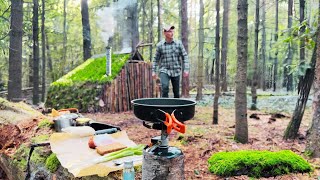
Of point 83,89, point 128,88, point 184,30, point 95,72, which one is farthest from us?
point 184,30

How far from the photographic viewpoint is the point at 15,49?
731cm

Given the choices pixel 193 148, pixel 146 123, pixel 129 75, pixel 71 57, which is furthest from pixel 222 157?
pixel 71 57

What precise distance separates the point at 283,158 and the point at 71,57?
27795 mm

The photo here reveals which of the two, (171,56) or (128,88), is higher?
(171,56)

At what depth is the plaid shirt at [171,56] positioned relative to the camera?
19.1 feet

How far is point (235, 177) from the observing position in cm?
295

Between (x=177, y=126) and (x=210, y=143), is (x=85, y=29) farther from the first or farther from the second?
(x=177, y=126)

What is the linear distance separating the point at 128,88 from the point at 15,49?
12.3ft

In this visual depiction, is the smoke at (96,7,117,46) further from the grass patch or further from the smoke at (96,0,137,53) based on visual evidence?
the grass patch

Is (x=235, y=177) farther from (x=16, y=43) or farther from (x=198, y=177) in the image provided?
(x=16, y=43)

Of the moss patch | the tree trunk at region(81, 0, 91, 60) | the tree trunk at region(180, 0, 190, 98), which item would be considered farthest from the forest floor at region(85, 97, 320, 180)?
the tree trunk at region(81, 0, 91, 60)

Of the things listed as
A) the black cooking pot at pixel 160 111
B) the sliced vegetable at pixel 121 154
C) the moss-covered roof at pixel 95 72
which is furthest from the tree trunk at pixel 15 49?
the black cooking pot at pixel 160 111

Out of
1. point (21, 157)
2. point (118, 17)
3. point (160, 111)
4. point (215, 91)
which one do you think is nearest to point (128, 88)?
point (215, 91)

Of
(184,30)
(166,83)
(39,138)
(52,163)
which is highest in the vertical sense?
(184,30)
